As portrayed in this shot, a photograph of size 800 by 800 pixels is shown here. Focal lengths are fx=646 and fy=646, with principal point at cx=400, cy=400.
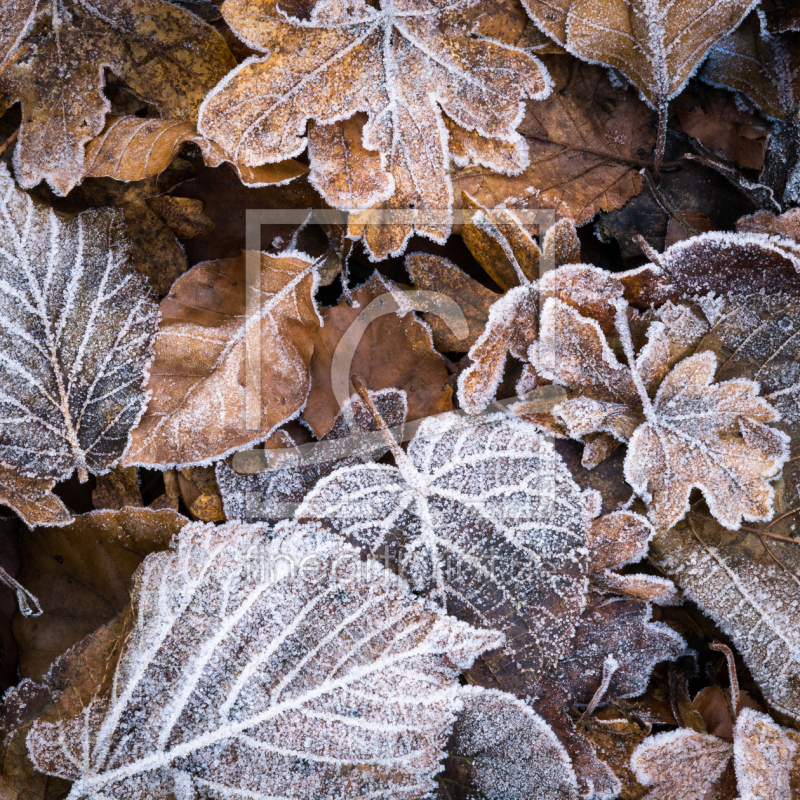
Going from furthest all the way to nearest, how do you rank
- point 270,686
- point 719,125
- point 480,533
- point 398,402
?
point 719,125 < point 398,402 < point 480,533 < point 270,686

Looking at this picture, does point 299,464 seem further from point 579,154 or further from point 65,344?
point 579,154

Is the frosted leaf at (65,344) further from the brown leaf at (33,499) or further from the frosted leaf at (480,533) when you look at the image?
the frosted leaf at (480,533)

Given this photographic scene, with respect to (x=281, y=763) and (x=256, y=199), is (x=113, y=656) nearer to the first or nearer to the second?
(x=281, y=763)

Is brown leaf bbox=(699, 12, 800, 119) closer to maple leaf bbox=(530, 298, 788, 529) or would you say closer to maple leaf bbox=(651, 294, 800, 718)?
maple leaf bbox=(651, 294, 800, 718)

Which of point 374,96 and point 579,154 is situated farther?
point 579,154

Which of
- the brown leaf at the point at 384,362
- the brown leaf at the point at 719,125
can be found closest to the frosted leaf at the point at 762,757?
the brown leaf at the point at 384,362

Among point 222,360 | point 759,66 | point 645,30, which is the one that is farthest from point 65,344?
point 759,66

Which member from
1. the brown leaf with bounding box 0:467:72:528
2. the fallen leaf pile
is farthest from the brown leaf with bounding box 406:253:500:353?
the brown leaf with bounding box 0:467:72:528

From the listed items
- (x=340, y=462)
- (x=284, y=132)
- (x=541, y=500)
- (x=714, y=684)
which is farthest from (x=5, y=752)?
(x=714, y=684)
